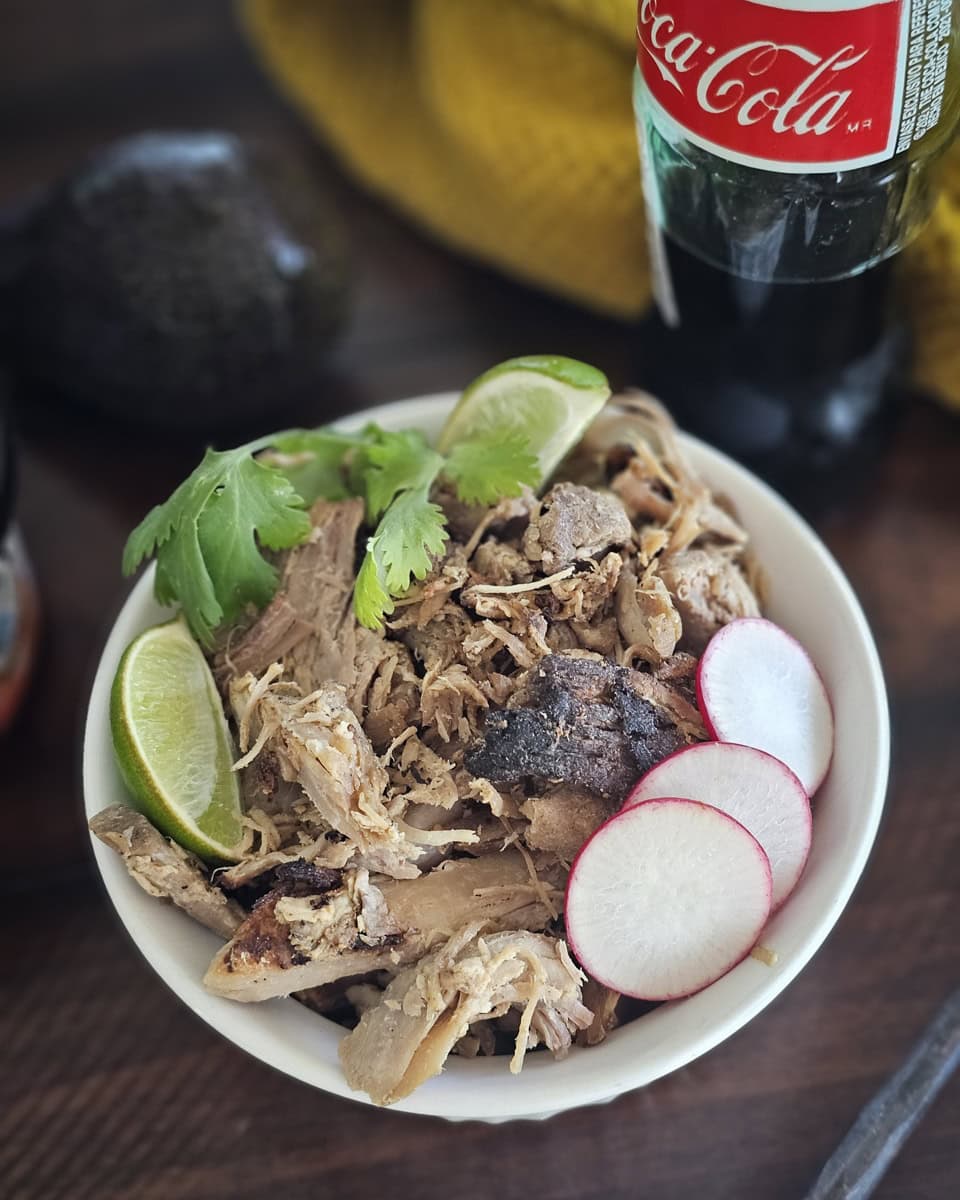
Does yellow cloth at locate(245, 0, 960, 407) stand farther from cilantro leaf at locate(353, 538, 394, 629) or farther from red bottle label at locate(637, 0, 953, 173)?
cilantro leaf at locate(353, 538, 394, 629)

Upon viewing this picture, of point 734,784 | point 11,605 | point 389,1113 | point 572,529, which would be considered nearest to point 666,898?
point 734,784

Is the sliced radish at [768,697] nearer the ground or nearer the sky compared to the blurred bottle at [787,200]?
nearer the ground

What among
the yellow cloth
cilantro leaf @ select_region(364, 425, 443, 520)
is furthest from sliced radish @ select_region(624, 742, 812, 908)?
the yellow cloth

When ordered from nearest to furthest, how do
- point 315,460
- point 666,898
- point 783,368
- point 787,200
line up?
point 666,898 → point 787,200 → point 315,460 → point 783,368

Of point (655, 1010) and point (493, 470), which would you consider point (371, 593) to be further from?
point (655, 1010)

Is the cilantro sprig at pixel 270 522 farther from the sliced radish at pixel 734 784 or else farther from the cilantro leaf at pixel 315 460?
the sliced radish at pixel 734 784

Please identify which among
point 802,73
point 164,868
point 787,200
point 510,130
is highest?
point 802,73

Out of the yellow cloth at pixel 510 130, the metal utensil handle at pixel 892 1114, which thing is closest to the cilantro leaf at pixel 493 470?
the yellow cloth at pixel 510 130

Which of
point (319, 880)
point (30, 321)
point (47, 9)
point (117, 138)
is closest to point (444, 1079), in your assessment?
point (319, 880)
